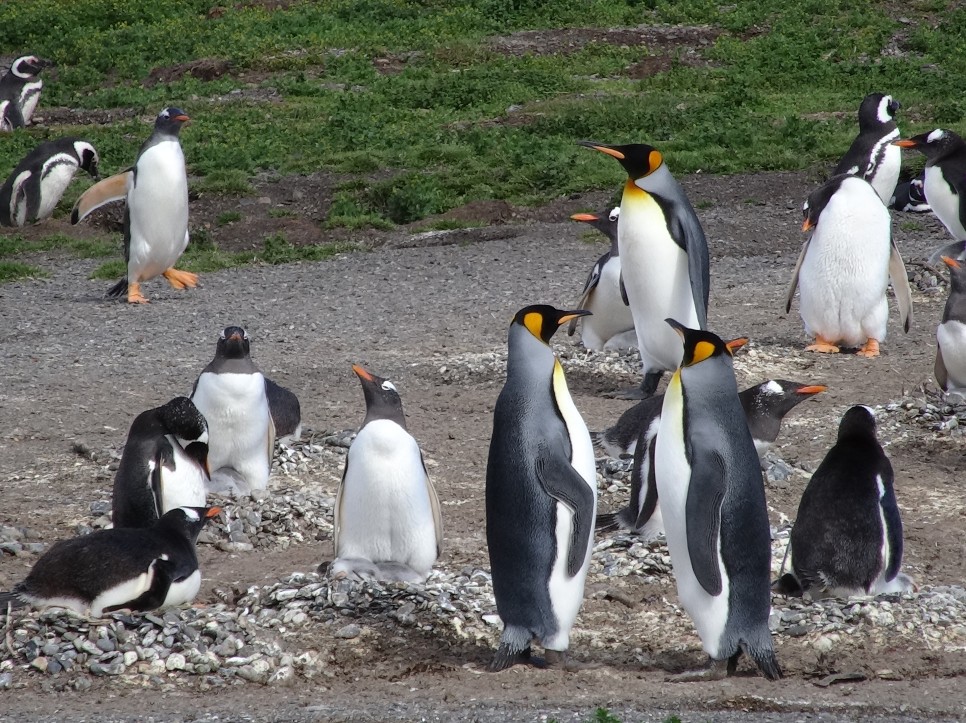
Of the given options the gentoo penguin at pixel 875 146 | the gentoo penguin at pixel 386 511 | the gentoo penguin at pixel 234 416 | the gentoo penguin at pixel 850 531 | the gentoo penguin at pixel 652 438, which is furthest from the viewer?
the gentoo penguin at pixel 875 146

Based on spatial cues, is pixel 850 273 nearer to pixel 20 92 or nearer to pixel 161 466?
pixel 161 466

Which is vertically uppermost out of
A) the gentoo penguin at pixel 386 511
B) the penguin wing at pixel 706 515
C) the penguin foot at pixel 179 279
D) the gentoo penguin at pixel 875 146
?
the gentoo penguin at pixel 875 146

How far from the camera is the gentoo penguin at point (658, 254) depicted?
23.6 ft

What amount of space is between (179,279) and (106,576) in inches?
273

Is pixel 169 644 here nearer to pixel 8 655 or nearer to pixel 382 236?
pixel 8 655

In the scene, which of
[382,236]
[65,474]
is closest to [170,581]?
[65,474]

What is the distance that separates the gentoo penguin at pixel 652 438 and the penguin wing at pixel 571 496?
2.90 ft

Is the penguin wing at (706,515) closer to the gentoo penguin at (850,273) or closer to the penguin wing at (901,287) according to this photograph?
the gentoo penguin at (850,273)

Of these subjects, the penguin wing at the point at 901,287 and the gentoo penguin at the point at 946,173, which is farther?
the gentoo penguin at the point at 946,173

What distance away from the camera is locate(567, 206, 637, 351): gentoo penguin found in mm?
8141

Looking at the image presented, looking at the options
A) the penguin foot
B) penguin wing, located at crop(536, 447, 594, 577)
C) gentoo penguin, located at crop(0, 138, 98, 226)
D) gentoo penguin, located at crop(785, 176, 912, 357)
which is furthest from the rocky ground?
gentoo penguin, located at crop(0, 138, 98, 226)

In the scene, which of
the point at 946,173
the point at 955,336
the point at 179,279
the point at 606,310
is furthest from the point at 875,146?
the point at 179,279

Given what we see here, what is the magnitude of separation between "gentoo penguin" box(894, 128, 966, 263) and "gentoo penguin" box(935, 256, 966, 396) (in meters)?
3.47

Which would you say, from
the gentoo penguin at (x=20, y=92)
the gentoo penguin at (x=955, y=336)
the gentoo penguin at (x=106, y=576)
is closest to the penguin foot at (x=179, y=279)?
the gentoo penguin at (x=955, y=336)
